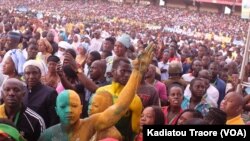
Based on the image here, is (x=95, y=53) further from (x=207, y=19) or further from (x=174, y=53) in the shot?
(x=207, y=19)

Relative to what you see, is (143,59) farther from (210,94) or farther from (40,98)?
(210,94)

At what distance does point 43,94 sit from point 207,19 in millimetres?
33186

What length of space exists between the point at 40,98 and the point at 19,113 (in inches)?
20.5

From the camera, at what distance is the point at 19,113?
4.16 meters

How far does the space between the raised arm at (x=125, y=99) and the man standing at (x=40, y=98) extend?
0.79 metres

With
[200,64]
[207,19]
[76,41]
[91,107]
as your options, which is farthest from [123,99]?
[207,19]

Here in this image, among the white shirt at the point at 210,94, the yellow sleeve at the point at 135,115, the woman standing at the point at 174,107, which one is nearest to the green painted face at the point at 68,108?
the yellow sleeve at the point at 135,115

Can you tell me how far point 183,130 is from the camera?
10.2ft

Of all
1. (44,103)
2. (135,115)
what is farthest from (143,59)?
(44,103)

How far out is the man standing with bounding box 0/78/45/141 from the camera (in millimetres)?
4129

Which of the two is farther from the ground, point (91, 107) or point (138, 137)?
point (91, 107)

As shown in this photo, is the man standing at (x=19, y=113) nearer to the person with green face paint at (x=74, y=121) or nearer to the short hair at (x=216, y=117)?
the person with green face paint at (x=74, y=121)

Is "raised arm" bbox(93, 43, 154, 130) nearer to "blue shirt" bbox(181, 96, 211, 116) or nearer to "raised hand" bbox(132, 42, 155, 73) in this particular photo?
"raised hand" bbox(132, 42, 155, 73)

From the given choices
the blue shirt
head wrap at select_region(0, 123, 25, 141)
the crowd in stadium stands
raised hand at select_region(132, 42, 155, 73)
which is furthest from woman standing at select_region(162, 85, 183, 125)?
head wrap at select_region(0, 123, 25, 141)
